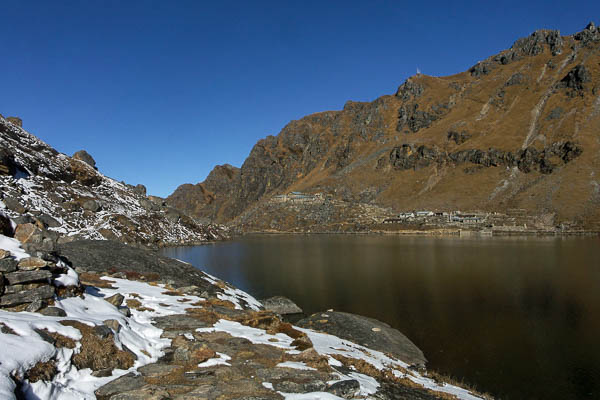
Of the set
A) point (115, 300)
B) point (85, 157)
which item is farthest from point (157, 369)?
point (85, 157)

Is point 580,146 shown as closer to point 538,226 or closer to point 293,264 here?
point 538,226

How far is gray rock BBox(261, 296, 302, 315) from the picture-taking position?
38719mm

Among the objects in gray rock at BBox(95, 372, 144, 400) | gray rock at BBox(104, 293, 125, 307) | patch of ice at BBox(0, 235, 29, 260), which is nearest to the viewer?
gray rock at BBox(95, 372, 144, 400)

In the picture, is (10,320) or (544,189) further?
(544,189)

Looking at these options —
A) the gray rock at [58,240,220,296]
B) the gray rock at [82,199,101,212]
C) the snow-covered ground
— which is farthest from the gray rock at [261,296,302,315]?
the gray rock at [82,199,101,212]

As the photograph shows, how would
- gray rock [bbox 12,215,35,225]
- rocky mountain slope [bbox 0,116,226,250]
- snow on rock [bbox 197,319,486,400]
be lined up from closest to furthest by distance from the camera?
snow on rock [bbox 197,319,486,400]
gray rock [bbox 12,215,35,225]
rocky mountain slope [bbox 0,116,226,250]

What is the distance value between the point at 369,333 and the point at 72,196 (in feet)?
257

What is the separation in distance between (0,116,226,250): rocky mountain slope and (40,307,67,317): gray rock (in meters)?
49.2

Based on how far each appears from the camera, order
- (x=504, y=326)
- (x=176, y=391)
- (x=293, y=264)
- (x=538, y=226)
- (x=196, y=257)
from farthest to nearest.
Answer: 1. (x=538, y=226)
2. (x=196, y=257)
3. (x=293, y=264)
4. (x=504, y=326)
5. (x=176, y=391)

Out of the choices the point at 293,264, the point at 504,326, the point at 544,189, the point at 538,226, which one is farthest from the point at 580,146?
the point at 504,326

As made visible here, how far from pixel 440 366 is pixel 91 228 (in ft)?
243

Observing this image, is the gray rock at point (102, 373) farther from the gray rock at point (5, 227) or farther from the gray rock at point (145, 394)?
the gray rock at point (5, 227)

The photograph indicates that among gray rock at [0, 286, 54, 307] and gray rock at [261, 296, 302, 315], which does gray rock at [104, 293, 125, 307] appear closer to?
gray rock at [0, 286, 54, 307]

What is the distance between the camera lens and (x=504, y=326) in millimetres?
33094
